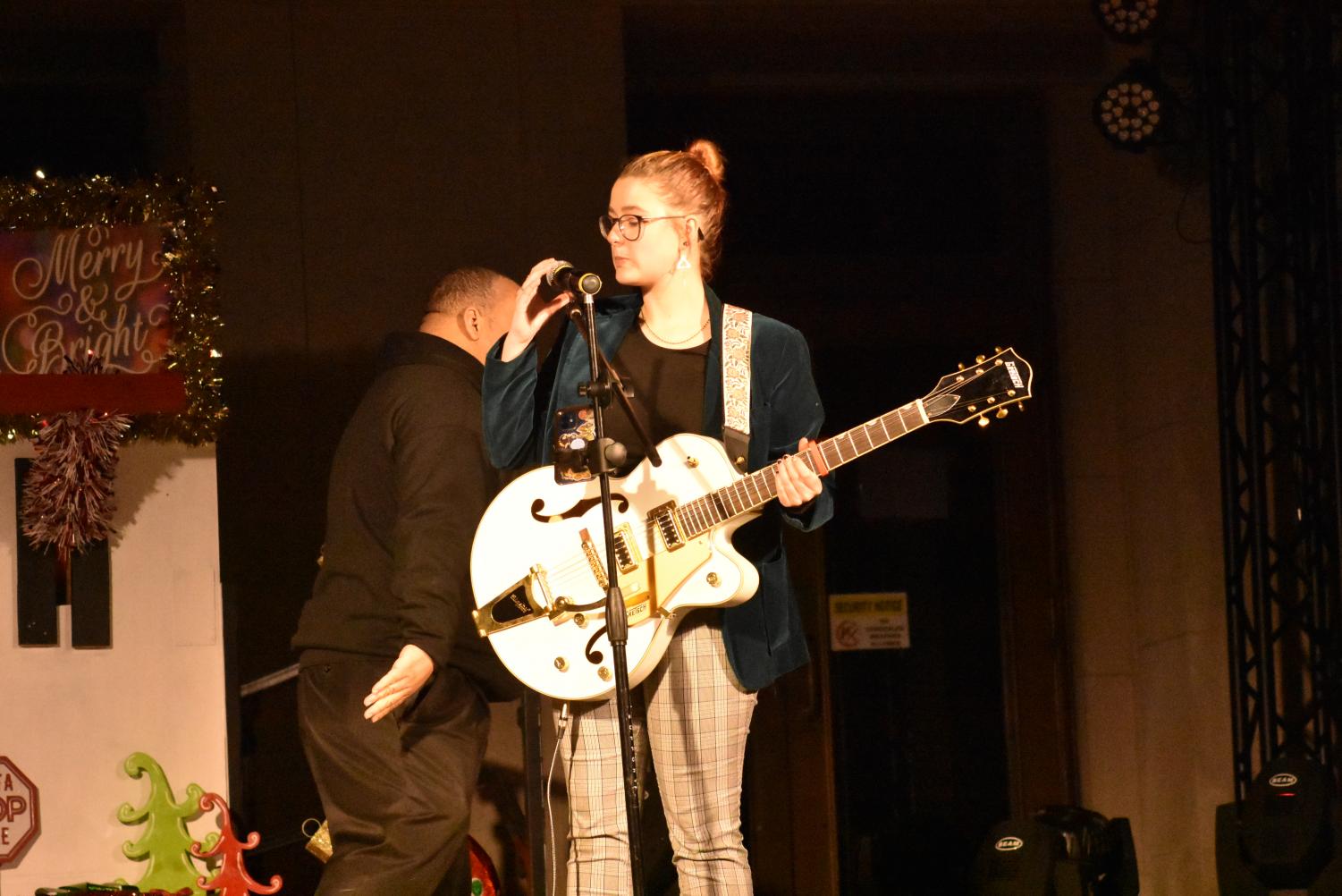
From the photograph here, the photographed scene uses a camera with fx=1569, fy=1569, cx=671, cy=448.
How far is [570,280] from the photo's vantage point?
9.42 ft

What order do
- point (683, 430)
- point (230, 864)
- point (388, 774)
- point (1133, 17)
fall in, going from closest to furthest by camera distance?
point (683, 430) → point (388, 774) → point (230, 864) → point (1133, 17)

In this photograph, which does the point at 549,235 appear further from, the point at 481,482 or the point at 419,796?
the point at 419,796

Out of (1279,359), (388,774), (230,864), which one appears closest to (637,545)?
(388,774)

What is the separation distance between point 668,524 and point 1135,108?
3.19 m

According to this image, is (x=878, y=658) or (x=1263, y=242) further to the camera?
(x=878, y=658)

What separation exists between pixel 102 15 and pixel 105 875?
297cm

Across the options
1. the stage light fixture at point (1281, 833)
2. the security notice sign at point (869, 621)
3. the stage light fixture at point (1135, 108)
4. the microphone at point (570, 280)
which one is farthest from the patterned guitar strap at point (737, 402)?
the security notice sign at point (869, 621)

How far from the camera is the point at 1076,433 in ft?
20.7

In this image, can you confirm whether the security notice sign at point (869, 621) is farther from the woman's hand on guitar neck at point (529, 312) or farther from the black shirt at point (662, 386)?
the woman's hand on guitar neck at point (529, 312)

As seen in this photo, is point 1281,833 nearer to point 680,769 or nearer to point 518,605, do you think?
point 680,769

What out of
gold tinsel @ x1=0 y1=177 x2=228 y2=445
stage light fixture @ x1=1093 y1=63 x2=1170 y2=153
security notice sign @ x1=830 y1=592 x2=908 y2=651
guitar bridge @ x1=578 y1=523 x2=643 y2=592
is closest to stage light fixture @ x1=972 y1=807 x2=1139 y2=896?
security notice sign @ x1=830 y1=592 x2=908 y2=651

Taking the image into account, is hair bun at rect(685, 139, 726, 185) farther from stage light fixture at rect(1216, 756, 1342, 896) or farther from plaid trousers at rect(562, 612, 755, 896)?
stage light fixture at rect(1216, 756, 1342, 896)

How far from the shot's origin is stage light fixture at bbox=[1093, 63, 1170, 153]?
5430 millimetres

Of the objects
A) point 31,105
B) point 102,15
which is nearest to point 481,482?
point 102,15
